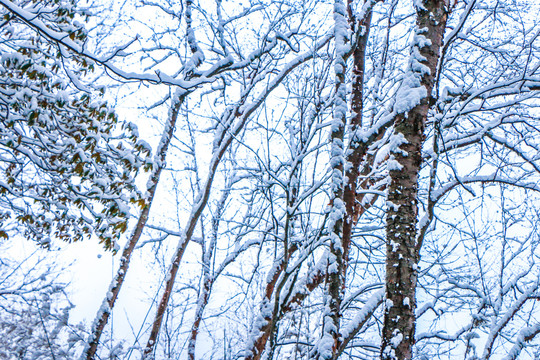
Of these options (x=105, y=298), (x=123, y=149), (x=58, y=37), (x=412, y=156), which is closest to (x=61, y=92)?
(x=123, y=149)

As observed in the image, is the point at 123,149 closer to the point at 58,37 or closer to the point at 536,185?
the point at 58,37

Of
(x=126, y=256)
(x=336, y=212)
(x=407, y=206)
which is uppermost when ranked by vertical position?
(x=126, y=256)

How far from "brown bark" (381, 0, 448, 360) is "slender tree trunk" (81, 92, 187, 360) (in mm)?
3916

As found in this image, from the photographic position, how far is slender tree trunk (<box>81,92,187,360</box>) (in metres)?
6.45

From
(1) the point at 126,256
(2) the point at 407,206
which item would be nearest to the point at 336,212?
(2) the point at 407,206

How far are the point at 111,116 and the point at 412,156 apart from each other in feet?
10.5

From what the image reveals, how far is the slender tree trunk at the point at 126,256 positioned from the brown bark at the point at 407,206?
392 centimetres

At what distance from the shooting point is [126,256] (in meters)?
7.38

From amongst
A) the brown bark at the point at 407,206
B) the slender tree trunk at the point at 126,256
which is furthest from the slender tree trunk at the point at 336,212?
the slender tree trunk at the point at 126,256

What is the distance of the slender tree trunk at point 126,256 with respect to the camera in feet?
21.1

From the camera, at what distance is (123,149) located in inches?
183

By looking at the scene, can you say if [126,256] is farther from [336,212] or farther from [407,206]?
[407,206]

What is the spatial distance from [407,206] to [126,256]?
231 inches

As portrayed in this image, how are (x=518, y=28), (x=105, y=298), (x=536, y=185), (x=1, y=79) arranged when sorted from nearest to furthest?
(x=1, y=79), (x=536, y=185), (x=518, y=28), (x=105, y=298)
